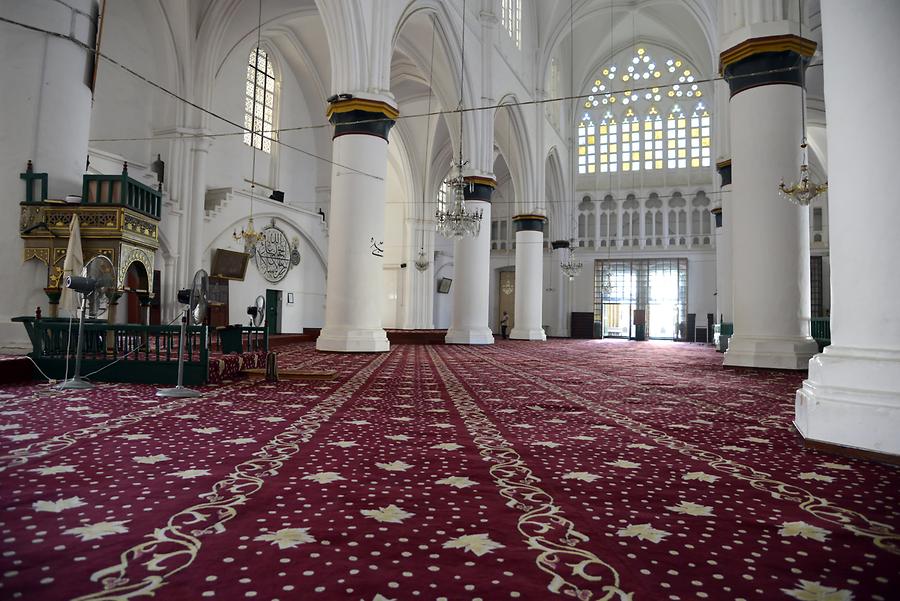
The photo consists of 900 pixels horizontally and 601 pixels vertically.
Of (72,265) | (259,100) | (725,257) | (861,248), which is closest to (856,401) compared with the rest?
(861,248)

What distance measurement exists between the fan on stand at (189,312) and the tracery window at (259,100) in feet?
35.8

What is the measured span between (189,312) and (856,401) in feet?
12.5

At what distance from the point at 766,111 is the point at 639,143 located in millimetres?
16637

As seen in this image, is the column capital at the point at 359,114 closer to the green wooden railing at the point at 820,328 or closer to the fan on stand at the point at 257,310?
the fan on stand at the point at 257,310

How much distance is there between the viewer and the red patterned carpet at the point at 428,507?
1.13 metres

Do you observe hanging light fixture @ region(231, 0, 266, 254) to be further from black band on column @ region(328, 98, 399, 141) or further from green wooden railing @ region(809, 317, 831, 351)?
green wooden railing @ region(809, 317, 831, 351)

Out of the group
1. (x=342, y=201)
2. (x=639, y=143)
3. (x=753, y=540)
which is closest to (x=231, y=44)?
(x=342, y=201)

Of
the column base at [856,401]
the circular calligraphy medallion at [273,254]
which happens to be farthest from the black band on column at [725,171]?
the circular calligraphy medallion at [273,254]

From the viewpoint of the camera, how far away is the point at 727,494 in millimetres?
1752

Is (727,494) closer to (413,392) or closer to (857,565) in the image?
(857,565)

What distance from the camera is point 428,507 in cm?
159

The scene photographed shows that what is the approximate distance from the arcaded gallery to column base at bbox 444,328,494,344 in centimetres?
7

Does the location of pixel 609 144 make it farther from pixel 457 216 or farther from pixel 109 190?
pixel 109 190

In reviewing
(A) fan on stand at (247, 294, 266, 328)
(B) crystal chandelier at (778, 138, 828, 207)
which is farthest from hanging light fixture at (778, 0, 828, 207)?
(A) fan on stand at (247, 294, 266, 328)
